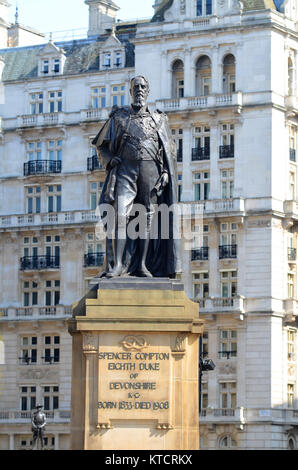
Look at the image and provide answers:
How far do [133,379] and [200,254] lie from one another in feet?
199

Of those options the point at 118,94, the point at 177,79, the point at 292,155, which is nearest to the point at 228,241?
the point at 292,155

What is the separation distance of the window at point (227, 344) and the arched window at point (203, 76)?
1351 cm

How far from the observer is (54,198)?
311 feet

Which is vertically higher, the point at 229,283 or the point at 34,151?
the point at 34,151

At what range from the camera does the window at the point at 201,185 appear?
294ft

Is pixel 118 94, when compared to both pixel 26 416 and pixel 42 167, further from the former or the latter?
pixel 26 416

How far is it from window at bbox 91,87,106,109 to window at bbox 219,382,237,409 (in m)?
18.1

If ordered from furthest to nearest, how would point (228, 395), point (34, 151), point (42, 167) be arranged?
point (34, 151)
point (42, 167)
point (228, 395)

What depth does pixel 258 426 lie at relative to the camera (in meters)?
86.3

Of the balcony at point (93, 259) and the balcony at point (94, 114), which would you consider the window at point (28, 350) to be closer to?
the balcony at point (93, 259)

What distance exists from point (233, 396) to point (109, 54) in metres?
21.8

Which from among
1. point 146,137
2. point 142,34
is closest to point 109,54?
point 142,34

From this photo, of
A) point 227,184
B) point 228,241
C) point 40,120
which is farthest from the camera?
point 40,120

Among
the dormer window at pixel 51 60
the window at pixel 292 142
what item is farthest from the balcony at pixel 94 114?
the window at pixel 292 142
